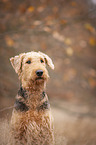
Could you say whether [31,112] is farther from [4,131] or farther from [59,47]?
A: [59,47]

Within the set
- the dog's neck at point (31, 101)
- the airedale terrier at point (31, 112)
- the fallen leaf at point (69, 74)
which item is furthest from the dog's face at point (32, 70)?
the fallen leaf at point (69, 74)

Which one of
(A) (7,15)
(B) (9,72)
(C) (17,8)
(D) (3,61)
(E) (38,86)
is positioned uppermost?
(C) (17,8)

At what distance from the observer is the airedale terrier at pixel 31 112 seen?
2336 millimetres

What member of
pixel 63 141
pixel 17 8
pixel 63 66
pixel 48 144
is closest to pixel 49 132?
pixel 48 144

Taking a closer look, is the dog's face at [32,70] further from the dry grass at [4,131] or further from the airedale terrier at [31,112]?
the dry grass at [4,131]

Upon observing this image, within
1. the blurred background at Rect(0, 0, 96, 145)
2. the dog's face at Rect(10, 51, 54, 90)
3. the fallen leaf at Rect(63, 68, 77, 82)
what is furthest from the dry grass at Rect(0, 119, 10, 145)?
the fallen leaf at Rect(63, 68, 77, 82)

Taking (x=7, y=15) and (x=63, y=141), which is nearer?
(x=63, y=141)

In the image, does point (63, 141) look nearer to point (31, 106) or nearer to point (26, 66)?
point (31, 106)

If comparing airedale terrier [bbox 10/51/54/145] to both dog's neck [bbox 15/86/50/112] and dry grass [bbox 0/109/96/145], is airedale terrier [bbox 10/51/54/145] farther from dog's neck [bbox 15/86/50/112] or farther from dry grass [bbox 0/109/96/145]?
dry grass [bbox 0/109/96/145]

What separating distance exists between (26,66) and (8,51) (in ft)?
11.8

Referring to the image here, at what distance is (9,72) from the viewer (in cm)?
584

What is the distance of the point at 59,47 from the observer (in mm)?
7418

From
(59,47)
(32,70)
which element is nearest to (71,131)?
(59,47)

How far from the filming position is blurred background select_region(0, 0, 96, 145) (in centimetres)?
501
